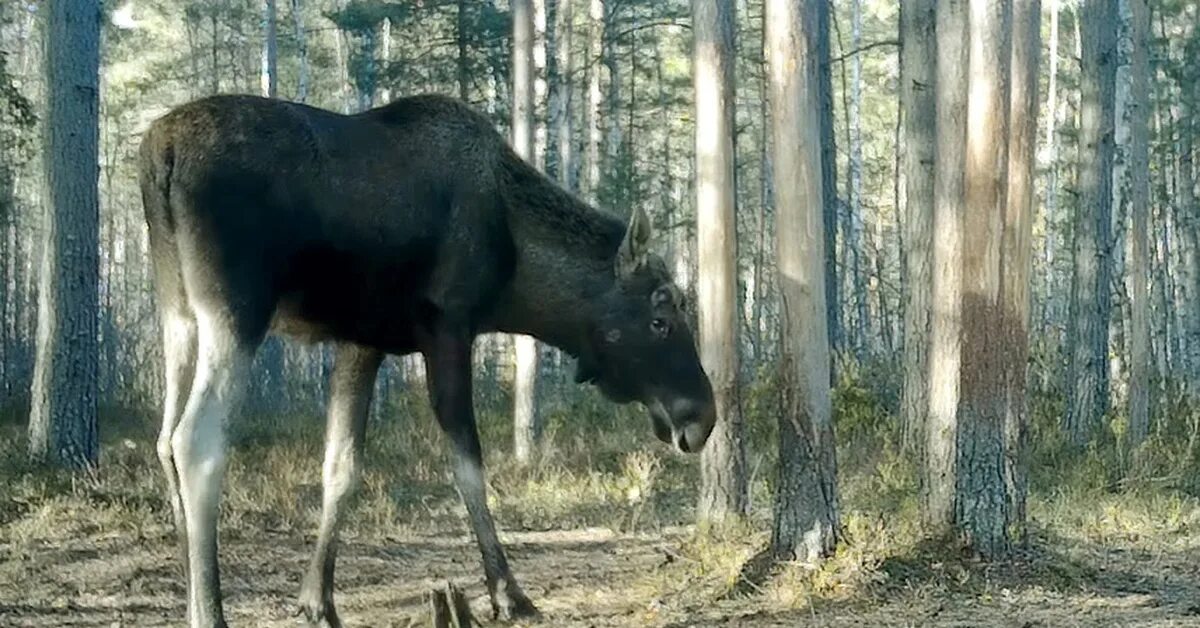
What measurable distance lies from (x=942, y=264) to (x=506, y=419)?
11515 millimetres

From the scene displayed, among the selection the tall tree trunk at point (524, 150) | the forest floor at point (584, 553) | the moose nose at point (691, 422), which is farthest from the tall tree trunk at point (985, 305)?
the tall tree trunk at point (524, 150)

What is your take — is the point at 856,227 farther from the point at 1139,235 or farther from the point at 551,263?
the point at 551,263

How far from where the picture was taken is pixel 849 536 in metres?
7.86

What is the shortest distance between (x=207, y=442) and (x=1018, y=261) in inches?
180

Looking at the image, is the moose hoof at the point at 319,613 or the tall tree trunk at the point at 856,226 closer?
the moose hoof at the point at 319,613

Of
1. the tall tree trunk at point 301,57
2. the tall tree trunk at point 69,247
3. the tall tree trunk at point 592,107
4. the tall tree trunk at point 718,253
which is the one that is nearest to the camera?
the tall tree trunk at point 718,253

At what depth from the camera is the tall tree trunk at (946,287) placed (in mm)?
8055

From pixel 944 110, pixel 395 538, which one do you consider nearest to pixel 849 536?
pixel 944 110

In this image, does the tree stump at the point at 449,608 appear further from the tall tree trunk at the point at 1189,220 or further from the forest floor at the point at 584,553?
the tall tree trunk at the point at 1189,220

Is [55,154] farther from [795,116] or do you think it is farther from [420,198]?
[795,116]

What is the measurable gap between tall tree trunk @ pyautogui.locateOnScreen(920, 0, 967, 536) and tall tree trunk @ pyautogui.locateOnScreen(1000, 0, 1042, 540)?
293 mm

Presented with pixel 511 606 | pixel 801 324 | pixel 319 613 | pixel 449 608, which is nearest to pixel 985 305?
pixel 801 324

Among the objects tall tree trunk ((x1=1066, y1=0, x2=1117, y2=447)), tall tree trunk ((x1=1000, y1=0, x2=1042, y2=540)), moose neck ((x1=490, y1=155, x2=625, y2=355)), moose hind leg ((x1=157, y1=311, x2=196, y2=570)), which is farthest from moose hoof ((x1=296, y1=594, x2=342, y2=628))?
tall tree trunk ((x1=1066, y1=0, x2=1117, y2=447))

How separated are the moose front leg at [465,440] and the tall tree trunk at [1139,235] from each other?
973cm
